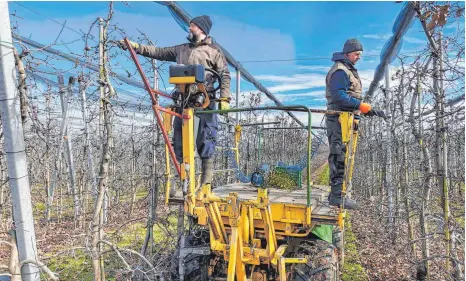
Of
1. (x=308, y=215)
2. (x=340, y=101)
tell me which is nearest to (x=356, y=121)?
(x=340, y=101)

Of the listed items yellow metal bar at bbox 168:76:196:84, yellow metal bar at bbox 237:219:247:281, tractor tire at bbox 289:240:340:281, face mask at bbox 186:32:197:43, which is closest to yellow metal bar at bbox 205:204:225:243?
yellow metal bar at bbox 237:219:247:281

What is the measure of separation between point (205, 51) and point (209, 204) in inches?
78.7

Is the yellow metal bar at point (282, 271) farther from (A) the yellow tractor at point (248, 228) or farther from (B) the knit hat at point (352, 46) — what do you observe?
(B) the knit hat at point (352, 46)

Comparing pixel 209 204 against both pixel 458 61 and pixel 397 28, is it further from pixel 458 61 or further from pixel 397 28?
pixel 397 28

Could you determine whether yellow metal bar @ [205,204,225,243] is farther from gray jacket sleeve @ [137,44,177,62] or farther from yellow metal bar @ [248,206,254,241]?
gray jacket sleeve @ [137,44,177,62]

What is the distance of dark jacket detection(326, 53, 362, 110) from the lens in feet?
14.4

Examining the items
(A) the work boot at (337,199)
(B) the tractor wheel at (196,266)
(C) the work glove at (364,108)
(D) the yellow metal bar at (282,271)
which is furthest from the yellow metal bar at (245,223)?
(C) the work glove at (364,108)

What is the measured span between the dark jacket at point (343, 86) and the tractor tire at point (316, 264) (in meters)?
1.71

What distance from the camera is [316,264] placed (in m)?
4.11

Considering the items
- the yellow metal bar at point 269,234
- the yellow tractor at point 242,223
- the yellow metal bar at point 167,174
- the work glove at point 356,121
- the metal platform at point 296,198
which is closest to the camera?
the yellow tractor at point 242,223

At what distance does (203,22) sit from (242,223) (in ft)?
7.97

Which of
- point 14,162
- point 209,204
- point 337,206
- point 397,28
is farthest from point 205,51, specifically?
point 397,28

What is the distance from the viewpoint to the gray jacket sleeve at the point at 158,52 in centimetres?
395

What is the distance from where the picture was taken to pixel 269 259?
3711 mm
